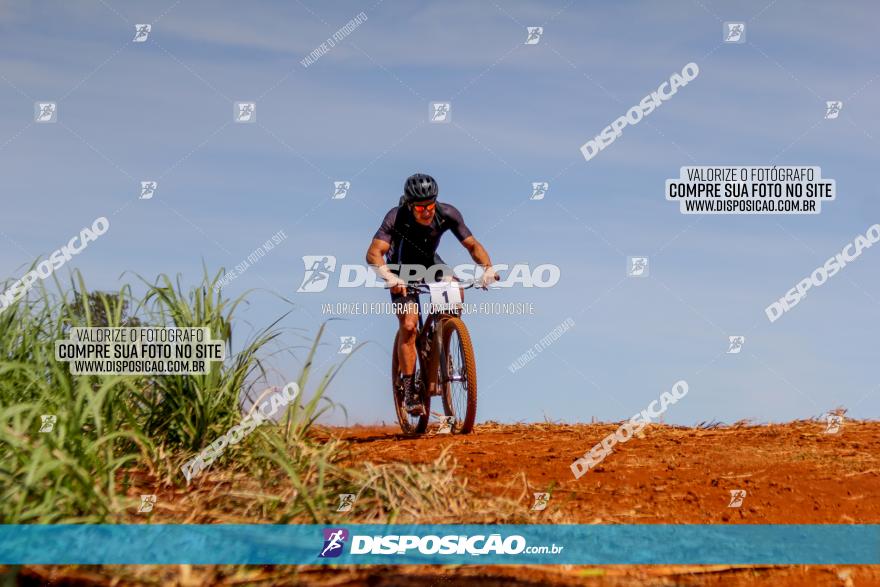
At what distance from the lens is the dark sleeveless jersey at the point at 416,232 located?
10.6 m

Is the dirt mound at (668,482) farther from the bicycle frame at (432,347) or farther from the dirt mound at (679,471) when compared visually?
the bicycle frame at (432,347)

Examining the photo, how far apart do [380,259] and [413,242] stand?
53cm

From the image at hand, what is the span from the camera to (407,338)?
428 inches

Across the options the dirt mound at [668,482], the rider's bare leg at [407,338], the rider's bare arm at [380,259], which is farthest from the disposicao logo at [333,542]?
the rider's bare leg at [407,338]

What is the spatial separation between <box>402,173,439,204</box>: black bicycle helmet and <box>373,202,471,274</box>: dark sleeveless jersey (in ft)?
1.14

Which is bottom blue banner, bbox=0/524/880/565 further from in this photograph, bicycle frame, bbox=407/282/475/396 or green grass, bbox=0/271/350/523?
bicycle frame, bbox=407/282/475/396

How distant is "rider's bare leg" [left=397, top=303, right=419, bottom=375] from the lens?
10.7m

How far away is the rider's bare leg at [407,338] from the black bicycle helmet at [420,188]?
4.12 ft

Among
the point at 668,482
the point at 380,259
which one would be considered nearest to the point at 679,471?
Result: the point at 668,482

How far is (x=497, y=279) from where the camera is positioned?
10.3 metres

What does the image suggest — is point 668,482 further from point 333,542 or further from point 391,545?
point 333,542

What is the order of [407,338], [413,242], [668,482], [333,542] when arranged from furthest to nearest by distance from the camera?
1. [407,338]
2. [413,242]
3. [668,482]
4. [333,542]

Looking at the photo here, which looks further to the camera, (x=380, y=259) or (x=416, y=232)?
(x=416, y=232)

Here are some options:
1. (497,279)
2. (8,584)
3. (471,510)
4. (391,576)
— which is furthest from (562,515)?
(497,279)
